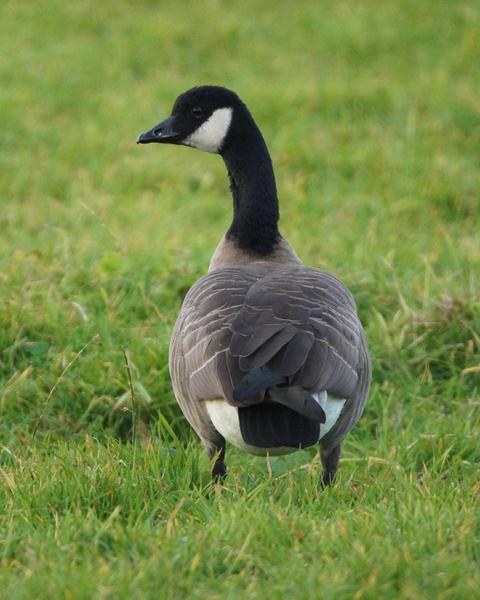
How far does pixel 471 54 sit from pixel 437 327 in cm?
545

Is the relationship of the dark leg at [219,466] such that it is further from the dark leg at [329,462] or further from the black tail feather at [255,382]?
the black tail feather at [255,382]

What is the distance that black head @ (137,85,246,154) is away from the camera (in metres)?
5.31

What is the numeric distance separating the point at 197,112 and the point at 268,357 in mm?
1921

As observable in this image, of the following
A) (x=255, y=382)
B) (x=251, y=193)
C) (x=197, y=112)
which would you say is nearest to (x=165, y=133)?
(x=197, y=112)

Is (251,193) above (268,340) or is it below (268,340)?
above

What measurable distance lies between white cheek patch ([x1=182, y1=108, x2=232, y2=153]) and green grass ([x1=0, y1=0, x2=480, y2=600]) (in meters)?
1.00

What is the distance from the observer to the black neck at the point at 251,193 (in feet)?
17.1

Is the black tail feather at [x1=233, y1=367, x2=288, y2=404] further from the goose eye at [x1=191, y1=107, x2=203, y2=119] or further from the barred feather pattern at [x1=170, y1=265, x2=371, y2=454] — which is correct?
the goose eye at [x1=191, y1=107, x2=203, y2=119]

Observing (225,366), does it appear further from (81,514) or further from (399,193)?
(399,193)

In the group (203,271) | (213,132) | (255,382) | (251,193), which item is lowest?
(203,271)

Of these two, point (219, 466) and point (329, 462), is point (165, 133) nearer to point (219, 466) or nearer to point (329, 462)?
point (219, 466)

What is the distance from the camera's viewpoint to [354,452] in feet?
16.9

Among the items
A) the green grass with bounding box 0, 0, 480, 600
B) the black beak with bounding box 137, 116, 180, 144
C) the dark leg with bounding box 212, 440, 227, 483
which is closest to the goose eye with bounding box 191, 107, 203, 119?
the black beak with bounding box 137, 116, 180, 144

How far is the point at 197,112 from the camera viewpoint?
5340 mm
